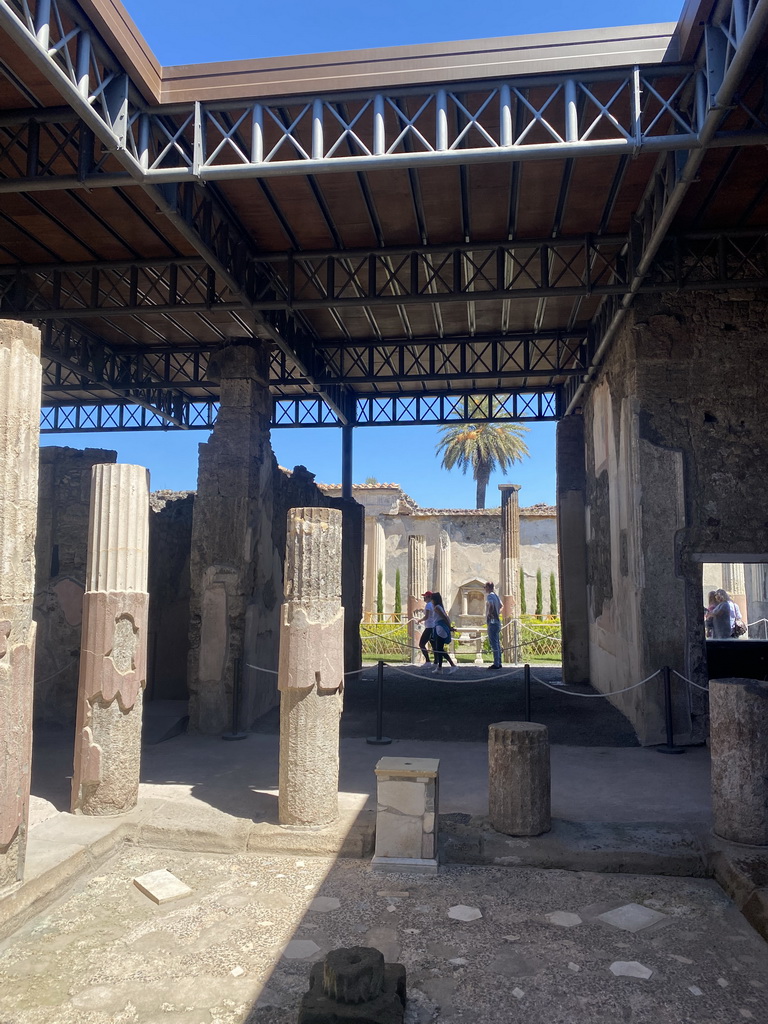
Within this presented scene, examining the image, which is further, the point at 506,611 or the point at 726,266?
the point at 506,611

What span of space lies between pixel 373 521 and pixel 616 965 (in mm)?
26484

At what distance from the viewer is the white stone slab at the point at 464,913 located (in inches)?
185

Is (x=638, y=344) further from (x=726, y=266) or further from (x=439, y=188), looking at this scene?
(x=439, y=188)

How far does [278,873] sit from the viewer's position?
5.46 m

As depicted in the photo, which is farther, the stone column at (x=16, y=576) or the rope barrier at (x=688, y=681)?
the rope barrier at (x=688, y=681)

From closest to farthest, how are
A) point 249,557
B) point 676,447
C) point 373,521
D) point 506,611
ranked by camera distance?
point 676,447
point 249,557
point 506,611
point 373,521

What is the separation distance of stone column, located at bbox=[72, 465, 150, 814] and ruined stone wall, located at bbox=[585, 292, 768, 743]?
5.61 m

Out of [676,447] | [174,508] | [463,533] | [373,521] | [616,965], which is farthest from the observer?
[463,533]

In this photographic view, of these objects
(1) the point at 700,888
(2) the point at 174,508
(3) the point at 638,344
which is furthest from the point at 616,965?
(2) the point at 174,508

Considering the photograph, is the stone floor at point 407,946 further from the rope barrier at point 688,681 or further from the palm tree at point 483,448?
the palm tree at point 483,448

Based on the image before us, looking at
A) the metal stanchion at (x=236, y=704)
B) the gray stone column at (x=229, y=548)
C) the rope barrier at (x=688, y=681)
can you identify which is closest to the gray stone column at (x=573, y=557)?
the rope barrier at (x=688, y=681)

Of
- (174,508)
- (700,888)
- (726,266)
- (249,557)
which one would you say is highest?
(726,266)

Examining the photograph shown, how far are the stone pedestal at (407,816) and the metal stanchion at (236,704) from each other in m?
4.40

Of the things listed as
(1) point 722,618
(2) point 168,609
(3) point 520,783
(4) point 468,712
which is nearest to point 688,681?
(4) point 468,712
